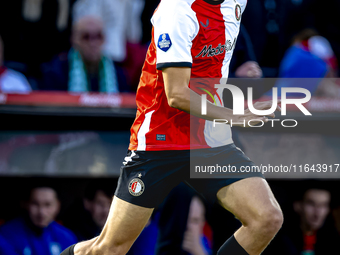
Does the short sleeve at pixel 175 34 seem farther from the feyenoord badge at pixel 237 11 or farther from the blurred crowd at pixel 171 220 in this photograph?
the blurred crowd at pixel 171 220

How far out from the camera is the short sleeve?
2254 mm

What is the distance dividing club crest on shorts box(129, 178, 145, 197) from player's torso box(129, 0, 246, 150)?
0.16m

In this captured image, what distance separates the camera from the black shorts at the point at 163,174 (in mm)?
2406

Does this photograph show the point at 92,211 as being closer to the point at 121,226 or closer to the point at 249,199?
the point at 121,226

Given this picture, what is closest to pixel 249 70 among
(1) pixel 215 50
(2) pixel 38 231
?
(1) pixel 215 50

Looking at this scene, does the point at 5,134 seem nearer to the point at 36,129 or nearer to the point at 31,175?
the point at 36,129

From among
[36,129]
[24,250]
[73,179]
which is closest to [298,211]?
[73,179]

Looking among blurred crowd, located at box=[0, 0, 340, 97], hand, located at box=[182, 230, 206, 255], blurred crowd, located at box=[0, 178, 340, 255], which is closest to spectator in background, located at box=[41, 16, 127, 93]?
blurred crowd, located at box=[0, 0, 340, 97]

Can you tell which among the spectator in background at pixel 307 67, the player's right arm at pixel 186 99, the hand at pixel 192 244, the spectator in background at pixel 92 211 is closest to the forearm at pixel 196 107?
the player's right arm at pixel 186 99

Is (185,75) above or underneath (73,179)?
above

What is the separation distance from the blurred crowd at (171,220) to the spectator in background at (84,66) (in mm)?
1694

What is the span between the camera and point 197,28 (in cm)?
236

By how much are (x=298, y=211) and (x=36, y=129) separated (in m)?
2.77

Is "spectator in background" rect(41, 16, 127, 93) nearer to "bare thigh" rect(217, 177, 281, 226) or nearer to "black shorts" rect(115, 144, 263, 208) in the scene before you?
"black shorts" rect(115, 144, 263, 208)
